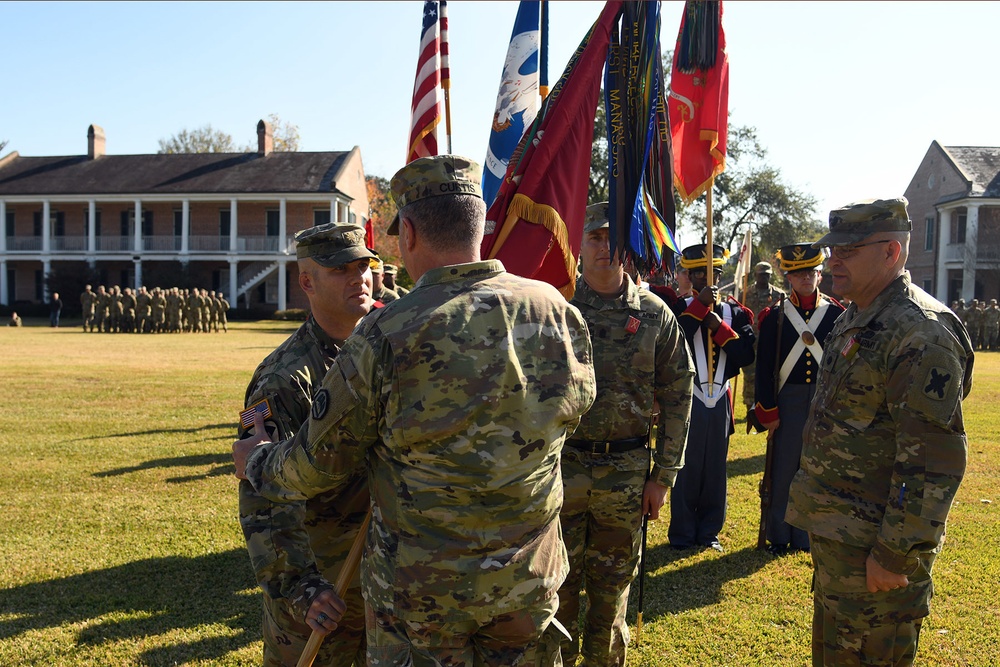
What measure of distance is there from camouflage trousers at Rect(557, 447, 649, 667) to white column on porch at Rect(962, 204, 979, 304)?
137ft

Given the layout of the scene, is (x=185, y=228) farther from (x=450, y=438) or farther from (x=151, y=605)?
(x=450, y=438)

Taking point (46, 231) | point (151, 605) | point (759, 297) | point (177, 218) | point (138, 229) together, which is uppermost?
point (177, 218)

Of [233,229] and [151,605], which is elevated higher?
[233,229]

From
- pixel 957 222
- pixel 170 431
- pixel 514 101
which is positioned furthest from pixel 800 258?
pixel 957 222

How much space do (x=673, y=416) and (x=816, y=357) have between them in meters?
2.38

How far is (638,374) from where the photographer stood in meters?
3.81

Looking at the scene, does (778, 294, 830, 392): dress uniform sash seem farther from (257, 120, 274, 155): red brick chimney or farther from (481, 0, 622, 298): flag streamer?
(257, 120, 274, 155): red brick chimney

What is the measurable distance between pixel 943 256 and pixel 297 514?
1816 inches

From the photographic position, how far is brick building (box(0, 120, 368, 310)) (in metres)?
44.0

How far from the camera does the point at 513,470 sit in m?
2.11

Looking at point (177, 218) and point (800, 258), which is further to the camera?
point (177, 218)

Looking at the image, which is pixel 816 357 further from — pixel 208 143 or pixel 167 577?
pixel 208 143

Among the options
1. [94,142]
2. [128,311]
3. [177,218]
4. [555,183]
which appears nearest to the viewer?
[555,183]

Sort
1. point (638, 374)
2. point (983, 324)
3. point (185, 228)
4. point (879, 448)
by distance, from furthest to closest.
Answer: point (185, 228), point (983, 324), point (638, 374), point (879, 448)
